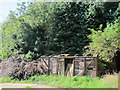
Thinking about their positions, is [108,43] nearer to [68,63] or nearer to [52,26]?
[68,63]

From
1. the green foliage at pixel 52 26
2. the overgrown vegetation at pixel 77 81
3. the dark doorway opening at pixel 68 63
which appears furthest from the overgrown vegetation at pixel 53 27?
the overgrown vegetation at pixel 77 81

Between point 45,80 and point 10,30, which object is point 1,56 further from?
point 45,80

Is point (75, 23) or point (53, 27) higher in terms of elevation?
point (75, 23)

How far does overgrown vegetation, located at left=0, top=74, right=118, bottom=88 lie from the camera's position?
207 inches

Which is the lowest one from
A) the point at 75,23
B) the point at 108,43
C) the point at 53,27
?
the point at 108,43

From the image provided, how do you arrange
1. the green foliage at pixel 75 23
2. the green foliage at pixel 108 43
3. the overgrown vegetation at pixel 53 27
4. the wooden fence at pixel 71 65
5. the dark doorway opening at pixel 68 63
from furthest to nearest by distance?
the green foliage at pixel 75 23 < the overgrown vegetation at pixel 53 27 < the dark doorway opening at pixel 68 63 < the green foliage at pixel 108 43 < the wooden fence at pixel 71 65

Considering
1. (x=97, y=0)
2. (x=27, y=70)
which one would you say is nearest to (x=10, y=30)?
(x=27, y=70)

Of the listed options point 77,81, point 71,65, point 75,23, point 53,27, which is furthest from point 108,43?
point 53,27

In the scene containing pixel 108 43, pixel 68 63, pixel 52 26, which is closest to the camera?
pixel 108 43

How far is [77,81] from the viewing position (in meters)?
6.29

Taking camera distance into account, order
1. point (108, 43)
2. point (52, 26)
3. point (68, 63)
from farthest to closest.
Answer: point (52, 26), point (68, 63), point (108, 43)

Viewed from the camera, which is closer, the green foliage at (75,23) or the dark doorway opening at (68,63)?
the dark doorway opening at (68,63)

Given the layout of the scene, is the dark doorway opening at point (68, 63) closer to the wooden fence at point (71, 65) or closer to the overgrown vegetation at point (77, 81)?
the wooden fence at point (71, 65)

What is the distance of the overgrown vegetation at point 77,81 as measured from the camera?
5248 mm
